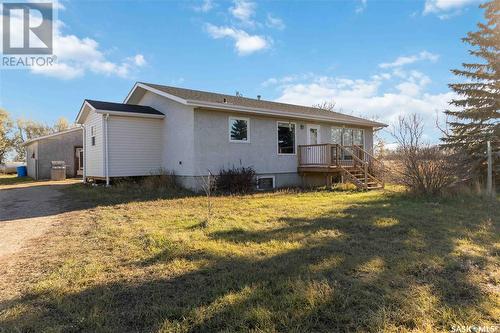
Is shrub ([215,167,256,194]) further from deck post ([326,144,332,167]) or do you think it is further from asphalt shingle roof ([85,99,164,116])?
asphalt shingle roof ([85,99,164,116])

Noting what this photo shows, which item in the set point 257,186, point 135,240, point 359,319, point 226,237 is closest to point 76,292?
point 135,240

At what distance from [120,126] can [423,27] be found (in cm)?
1245

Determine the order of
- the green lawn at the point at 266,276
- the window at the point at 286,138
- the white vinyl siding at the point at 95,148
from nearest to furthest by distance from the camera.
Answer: the green lawn at the point at 266,276, the white vinyl siding at the point at 95,148, the window at the point at 286,138

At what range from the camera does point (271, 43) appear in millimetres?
14750

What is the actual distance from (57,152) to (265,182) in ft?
52.9

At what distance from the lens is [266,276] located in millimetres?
3432

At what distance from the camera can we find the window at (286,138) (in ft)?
46.8

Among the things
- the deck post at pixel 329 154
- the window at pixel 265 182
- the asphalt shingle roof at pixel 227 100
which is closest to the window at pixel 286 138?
the asphalt shingle roof at pixel 227 100

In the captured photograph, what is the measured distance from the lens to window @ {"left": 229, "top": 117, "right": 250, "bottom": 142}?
41.3 feet

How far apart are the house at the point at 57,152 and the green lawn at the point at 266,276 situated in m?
17.6

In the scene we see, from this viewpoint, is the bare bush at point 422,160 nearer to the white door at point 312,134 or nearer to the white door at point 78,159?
the white door at point 312,134

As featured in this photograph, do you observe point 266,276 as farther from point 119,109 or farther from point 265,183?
point 119,109

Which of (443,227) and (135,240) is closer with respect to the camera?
(135,240)

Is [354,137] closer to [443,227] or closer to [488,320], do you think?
[443,227]
